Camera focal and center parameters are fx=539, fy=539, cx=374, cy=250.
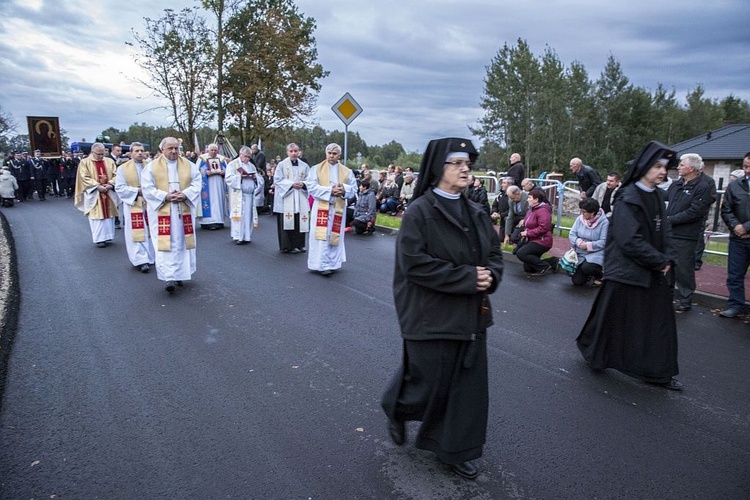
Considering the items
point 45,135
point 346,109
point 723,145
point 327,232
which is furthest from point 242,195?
point 723,145

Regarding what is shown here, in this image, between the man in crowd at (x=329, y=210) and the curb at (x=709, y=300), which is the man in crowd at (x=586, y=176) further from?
the man in crowd at (x=329, y=210)

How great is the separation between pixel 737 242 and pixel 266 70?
2434 cm

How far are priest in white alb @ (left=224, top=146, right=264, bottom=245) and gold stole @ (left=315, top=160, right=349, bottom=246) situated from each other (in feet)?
11.5

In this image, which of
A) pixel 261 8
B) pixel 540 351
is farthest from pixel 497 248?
pixel 261 8

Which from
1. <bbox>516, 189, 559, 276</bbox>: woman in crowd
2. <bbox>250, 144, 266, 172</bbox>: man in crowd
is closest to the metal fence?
<bbox>516, 189, 559, 276</bbox>: woman in crowd

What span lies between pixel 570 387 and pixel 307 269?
221 inches

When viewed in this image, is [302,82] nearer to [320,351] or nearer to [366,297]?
[366,297]

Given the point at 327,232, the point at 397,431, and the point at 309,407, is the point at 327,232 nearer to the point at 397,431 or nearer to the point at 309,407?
the point at 309,407

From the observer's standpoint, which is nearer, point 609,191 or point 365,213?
point 609,191

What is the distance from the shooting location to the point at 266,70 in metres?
27.1

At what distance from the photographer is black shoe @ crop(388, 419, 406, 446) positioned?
3.58 meters

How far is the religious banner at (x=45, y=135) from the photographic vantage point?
2616 centimetres

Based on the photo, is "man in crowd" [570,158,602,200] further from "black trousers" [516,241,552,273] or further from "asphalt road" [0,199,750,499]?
"asphalt road" [0,199,750,499]

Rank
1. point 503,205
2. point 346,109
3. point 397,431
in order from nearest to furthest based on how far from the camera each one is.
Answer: point 397,431, point 503,205, point 346,109
